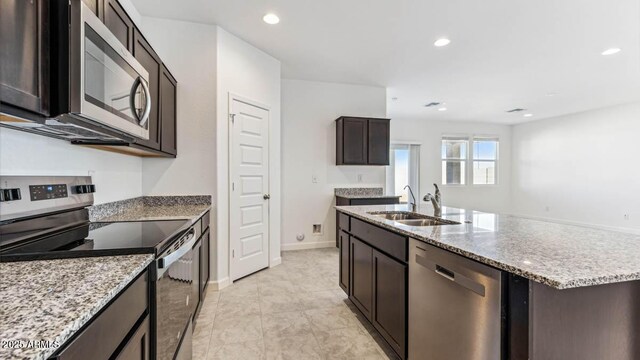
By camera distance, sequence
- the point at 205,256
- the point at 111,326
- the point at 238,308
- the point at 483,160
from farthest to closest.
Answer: the point at 483,160 → the point at 205,256 → the point at 238,308 → the point at 111,326

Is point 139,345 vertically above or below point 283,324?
above

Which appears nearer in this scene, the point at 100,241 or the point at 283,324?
the point at 100,241

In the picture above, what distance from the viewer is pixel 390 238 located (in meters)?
1.78

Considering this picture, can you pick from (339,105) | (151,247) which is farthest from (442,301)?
(339,105)

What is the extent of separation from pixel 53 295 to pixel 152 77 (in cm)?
194

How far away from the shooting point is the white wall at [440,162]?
7664 mm

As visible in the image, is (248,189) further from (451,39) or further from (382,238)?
(451,39)

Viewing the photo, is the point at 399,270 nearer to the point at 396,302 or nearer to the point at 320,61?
the point at 396,302

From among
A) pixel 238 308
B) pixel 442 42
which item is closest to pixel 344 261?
pixel 238 308

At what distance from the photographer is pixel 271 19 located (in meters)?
2.90

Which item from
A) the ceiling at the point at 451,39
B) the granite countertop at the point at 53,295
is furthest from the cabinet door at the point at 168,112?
the granite countertop at the point at 53,295

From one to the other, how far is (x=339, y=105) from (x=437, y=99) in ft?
7.46

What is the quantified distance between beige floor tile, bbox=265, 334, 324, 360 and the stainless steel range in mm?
531

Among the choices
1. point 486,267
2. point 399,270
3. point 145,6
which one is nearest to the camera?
point 486,267
